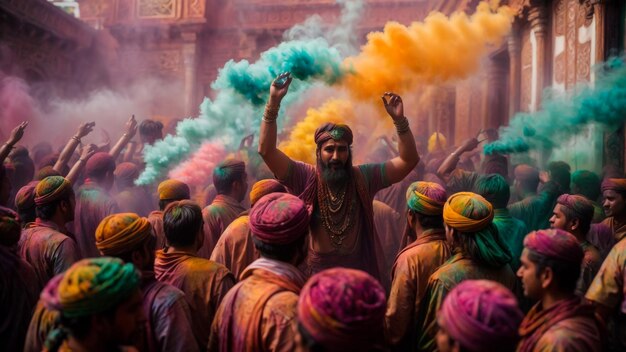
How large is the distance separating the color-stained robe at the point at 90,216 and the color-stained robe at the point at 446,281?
3648 mm

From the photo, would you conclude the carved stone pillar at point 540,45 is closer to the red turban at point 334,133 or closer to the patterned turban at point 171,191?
the red turban at point 334,133

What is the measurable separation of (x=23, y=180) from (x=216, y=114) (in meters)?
3.11

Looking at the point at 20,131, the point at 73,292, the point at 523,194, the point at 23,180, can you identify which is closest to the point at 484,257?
the point at 73,292

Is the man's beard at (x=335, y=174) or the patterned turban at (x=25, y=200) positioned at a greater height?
the man's beard at (x=335, y=174)

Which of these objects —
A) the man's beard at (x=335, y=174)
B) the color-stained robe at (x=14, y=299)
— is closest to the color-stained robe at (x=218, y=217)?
the man's beard at (x=335, y=174)

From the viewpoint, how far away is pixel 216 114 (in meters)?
8.93

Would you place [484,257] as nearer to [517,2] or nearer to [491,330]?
[491,330]

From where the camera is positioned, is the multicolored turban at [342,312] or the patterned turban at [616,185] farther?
the patterned turban at [616,185]

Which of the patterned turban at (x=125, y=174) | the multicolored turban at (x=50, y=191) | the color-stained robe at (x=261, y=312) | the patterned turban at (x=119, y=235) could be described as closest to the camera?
the color-stained robe at (x=261, y=312)

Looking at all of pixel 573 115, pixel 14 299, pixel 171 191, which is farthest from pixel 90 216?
pixel 573 115

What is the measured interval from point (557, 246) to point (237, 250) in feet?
8.22

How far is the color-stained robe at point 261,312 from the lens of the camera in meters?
2.39

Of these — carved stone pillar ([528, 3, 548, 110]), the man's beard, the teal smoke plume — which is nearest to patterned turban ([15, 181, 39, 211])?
the man's beard

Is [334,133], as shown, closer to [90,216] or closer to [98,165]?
[90,216]
